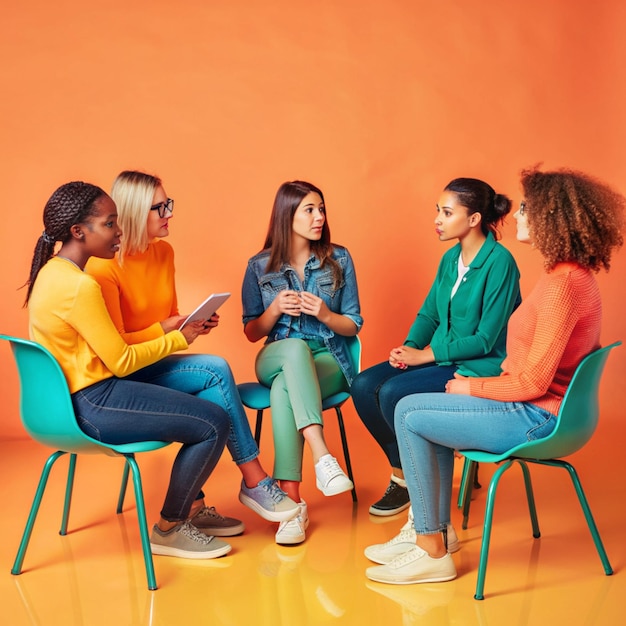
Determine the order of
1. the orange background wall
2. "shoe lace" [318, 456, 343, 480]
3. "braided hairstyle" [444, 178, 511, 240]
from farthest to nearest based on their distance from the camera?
1. the orange background wall
2. "braided hairstyle" [444, 178, 511, 240]
3. "shoe lace" [318, 456, 343, 480]

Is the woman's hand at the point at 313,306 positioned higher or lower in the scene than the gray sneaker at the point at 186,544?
higher

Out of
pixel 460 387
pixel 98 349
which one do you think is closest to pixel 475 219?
pixel 460 387

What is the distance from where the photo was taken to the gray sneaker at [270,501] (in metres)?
3.35

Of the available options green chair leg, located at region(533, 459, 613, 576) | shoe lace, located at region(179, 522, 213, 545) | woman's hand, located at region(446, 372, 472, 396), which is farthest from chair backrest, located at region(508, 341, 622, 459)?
shoe lace, located at region(179, 522, 213, 545)

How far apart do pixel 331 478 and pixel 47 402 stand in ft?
3.53

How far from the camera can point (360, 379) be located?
3688 millimetres

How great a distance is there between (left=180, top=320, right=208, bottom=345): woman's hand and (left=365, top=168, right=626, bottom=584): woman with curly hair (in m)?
0.85

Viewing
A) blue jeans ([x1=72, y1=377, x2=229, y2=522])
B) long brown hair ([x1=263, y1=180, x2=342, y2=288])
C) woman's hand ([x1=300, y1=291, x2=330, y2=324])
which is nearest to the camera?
blue jeans ([x1=72, y1=377, x2=229, y2=522])

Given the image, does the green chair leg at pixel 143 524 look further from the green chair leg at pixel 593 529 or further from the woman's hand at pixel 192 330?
the green chair leg at pixel 593 529

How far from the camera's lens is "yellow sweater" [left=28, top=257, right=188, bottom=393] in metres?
2.84

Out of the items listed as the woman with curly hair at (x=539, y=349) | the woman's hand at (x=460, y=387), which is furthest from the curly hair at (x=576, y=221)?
the woman's hand at (x=460, y=387)

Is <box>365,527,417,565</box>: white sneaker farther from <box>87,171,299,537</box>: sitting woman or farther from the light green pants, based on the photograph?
the light green pants

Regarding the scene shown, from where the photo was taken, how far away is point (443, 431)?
9.24 feet

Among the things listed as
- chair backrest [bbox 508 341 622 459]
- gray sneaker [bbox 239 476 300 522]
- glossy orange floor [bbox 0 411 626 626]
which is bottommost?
glossy orange floor [bbox 0 411 626 626]
